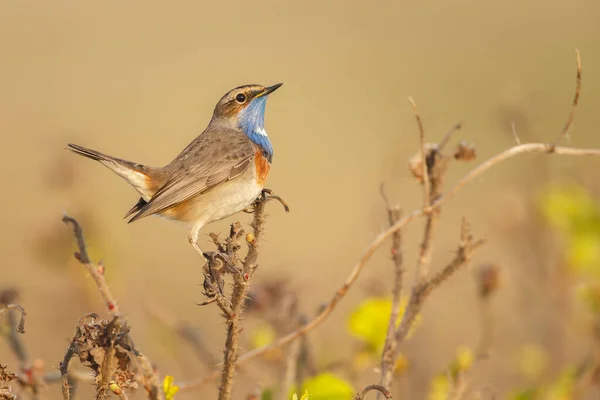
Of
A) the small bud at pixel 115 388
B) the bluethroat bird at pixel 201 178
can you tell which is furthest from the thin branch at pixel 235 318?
the bluethroat bird at pixel 201 178

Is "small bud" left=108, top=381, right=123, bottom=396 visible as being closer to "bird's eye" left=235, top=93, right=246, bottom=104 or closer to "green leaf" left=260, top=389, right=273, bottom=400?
"green leaf" left=260, top=389, right=273, bottom=400

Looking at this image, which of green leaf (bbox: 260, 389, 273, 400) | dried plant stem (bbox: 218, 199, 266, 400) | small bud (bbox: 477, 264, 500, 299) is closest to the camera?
dried plant stem (bbox: 218, 199, 266, 400)

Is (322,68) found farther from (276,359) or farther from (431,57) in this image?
(276,359)

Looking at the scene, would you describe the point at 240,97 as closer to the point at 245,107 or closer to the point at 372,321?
the point at 245,107

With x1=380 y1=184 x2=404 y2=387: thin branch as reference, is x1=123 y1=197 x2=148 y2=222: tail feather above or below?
above

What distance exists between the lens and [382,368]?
2928 mm

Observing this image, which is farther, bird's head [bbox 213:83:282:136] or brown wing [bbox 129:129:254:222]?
bird's head [bbox 213:83:282:136]

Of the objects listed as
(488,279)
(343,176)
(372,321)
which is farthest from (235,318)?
(343,176)

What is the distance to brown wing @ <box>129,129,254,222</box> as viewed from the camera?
4797mm

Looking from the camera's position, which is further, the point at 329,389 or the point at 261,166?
the point at 261,166

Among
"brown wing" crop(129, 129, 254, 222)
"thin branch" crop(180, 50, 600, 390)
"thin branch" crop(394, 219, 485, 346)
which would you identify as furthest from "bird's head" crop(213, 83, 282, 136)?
"thin branch" crop(394, 219, 485, 346)

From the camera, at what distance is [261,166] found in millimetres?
4859

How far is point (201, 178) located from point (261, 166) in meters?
0.37

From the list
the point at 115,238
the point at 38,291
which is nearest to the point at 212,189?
the point at 115,238
